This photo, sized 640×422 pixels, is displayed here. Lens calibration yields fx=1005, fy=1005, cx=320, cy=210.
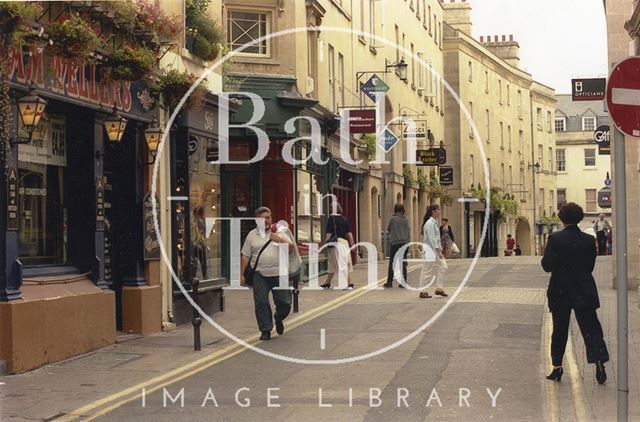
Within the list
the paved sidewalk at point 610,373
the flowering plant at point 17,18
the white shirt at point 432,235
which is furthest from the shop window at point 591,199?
the flowering plant at point 17,18

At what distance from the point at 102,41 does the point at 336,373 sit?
17.8 ft

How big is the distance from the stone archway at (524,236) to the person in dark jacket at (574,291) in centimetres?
5883

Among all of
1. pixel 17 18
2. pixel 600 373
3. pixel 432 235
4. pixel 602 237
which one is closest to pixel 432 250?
pixel 432 235

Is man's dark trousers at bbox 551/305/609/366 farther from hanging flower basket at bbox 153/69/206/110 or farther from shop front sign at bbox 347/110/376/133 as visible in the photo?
shop front sign at bbox 347/110/376/133

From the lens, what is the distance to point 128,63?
13.3 meters

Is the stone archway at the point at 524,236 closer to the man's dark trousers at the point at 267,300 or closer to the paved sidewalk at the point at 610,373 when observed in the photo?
the paved sidewalk at the point at 610,373

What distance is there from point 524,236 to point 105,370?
59.8 m

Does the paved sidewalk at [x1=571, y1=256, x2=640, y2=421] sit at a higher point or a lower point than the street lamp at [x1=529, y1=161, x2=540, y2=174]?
lower

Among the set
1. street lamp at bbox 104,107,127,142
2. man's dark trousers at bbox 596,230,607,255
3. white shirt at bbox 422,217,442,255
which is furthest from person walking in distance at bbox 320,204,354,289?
man's dark trousers at bbox 596,230,607,255

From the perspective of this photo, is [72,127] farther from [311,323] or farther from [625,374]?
[625,374]

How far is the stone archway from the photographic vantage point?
68375 millimetres

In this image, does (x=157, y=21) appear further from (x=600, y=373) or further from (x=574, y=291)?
(x=600, y=373)

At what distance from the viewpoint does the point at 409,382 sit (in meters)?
10.2

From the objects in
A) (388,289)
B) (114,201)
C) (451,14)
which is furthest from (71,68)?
(451,14)
